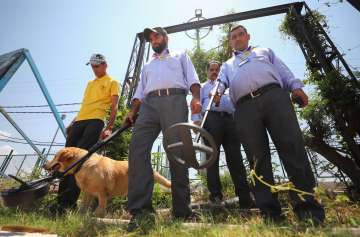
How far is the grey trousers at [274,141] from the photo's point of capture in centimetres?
270

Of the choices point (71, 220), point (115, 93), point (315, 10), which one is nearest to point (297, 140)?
point (71, 220)

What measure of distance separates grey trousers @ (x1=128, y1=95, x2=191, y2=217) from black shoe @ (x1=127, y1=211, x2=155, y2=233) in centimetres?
15

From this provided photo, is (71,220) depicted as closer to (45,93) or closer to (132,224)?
(132,224)

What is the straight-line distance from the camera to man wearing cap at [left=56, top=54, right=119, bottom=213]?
4.14 m

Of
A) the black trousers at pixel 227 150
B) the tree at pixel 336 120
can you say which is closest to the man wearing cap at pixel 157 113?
the black trousers at pixel 227 150

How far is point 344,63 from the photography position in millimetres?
6020

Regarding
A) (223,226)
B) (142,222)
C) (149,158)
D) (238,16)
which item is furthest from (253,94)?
(238,16)

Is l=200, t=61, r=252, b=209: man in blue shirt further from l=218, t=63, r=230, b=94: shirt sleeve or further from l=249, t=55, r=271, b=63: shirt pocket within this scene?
l=249, t=55, r=271, b=63: shirt pocket

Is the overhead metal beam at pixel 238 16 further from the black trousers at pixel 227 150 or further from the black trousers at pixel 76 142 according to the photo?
the black trousers at pixel 76 142

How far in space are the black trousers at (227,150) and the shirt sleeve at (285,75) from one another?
1408 millimetres

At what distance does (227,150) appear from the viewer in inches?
177

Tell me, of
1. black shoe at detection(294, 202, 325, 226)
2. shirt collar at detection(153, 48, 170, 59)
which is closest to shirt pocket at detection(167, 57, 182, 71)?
shirt collar at detection(153, 48, 170, 59)

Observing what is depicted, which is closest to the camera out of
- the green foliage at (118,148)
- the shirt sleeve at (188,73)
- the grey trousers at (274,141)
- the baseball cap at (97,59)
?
the grey trousers at (274,141)

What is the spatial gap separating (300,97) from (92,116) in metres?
2.89
